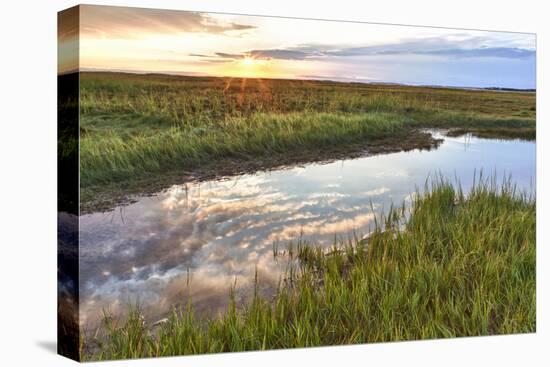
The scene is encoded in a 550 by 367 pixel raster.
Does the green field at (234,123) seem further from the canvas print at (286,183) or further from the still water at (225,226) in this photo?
the still water at (225,226)

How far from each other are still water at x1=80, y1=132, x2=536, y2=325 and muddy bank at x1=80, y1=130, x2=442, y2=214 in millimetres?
60

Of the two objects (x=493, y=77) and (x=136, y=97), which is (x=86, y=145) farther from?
(x=493, y=77)

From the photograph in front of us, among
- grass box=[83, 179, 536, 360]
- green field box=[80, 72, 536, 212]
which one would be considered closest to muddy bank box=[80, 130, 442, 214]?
green field box=[80, 72, 536, 212]

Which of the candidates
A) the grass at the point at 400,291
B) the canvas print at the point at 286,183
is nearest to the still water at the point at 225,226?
the canvas print at the point at 286,183

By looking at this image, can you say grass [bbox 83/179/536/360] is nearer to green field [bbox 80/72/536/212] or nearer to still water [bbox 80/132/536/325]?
still water [bbox 80/132/536/325]

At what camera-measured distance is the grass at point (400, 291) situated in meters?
6.68

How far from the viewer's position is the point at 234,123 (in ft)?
23.2

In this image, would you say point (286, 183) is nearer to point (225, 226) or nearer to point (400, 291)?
point (225, 226)

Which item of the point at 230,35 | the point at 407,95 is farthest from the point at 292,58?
the point at 407,95

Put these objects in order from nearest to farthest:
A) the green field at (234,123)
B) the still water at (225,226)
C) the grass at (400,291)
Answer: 1. the still water at (225,226)
2. the green field at (234,123)
3. the grass at (400,291)

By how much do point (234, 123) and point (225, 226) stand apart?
86 cm

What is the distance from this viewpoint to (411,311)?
288 inches

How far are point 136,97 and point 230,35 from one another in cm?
91

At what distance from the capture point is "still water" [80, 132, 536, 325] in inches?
254
